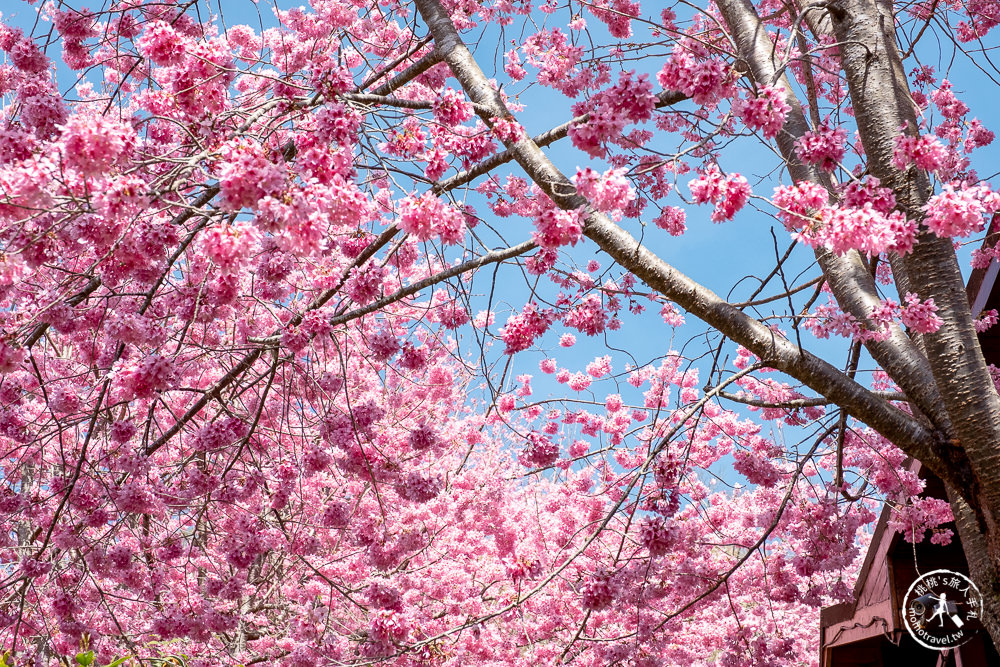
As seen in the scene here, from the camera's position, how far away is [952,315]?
4.02 meters

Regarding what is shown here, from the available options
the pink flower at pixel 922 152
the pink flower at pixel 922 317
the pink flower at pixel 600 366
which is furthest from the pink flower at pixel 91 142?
the pink flower at pixel 600 366

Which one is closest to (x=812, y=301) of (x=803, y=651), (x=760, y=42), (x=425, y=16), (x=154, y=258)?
(x=760, y=42)

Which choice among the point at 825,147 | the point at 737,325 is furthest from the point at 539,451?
the point at 825,147

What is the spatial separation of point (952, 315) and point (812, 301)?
2.19 m

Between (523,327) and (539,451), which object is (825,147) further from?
(539,451)

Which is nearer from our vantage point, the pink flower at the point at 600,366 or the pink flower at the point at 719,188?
the pink flower at the point at 719,188

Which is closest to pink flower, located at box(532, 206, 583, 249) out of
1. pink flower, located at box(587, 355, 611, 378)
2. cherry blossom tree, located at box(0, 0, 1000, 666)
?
cherry blossom tree, located at box(0, 0, 1000, 666)

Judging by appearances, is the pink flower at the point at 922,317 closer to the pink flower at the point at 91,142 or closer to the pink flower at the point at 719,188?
the pink flower at the point at 719,188

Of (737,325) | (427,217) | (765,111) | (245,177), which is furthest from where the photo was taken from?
(737,325)

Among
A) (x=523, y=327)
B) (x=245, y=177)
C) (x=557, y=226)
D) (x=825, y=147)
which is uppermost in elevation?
(x=825, y=147)

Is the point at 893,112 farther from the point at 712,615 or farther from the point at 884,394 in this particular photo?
the point at 712,615

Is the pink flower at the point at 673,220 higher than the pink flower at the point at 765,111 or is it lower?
higher

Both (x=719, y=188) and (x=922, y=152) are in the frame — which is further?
(x=922, y=152)


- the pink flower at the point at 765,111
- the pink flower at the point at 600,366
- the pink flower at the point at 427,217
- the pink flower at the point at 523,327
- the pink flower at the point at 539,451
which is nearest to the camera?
the pink flower at the point at 427,217
